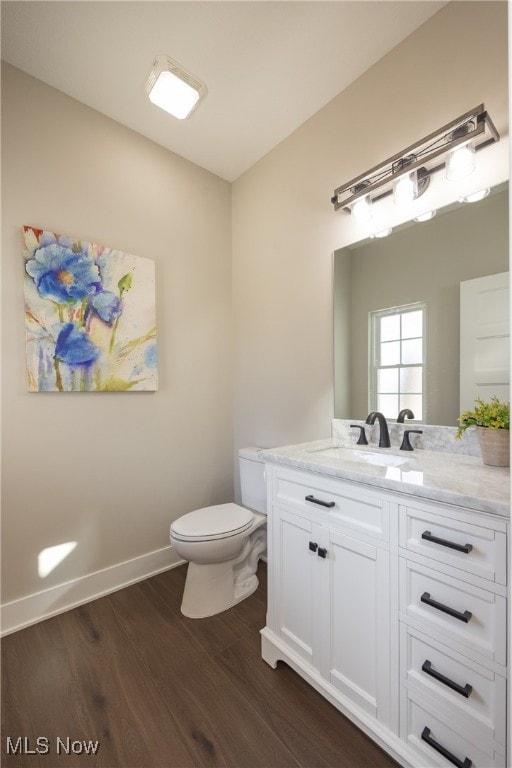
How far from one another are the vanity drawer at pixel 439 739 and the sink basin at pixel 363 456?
70cm

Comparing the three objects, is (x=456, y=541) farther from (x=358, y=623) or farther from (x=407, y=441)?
(x=407, y=441)

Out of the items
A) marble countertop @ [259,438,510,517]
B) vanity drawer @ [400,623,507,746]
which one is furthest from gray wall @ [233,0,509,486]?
vanity drawer @ [400,623,507,746]

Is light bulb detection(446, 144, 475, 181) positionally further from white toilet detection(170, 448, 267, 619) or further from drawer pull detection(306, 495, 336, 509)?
white toilet detection(170, 448, 267, 619)

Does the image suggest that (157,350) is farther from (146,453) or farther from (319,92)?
(319,92)

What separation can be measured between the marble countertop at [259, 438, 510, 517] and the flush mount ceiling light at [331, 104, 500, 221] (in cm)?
113

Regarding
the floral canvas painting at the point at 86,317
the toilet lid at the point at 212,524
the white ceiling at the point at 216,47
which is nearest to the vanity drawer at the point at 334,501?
the toilet lid at the point at 212,524

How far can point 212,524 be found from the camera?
1.79 m

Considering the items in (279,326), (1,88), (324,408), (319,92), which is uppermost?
(319,92)

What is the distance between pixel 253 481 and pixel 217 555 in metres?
0.55

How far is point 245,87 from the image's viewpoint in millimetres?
1802

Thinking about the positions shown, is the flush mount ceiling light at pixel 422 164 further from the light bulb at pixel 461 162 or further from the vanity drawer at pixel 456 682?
the vanity drawer at pixel 456 682

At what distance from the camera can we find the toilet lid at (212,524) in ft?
5.54

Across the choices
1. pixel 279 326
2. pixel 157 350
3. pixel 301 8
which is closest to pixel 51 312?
pixel 157 350

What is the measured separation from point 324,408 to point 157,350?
3.72 ft
